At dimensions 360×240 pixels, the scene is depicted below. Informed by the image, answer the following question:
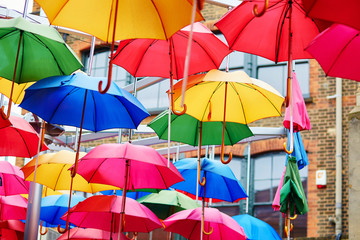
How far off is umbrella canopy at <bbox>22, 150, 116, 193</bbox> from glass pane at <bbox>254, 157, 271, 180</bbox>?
5604 millimetres

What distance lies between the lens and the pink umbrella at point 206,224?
24.1ft

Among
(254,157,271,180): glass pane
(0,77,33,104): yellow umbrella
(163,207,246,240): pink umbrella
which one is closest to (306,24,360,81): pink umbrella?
(163,207,246,240): pink umbrella

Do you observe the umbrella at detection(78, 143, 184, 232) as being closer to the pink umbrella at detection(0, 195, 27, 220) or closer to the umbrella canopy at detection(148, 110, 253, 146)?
the umbrella canopy at detection(148, 110, 253, 146)

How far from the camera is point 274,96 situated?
6.64 meters

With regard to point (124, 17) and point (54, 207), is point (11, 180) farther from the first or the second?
point (124, 17)

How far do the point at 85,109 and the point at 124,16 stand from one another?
216cm

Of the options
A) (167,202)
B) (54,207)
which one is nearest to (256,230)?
(167,202)

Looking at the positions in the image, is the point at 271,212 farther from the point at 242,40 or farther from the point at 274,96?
the point at 242,40

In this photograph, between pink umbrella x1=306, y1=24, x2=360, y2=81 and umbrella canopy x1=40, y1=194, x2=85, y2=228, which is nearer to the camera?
pink umbrella x1=306, y1=24, x2=360, y2=81

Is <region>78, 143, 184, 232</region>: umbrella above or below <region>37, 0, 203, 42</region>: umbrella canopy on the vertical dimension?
below

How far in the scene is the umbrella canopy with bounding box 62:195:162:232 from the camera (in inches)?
276

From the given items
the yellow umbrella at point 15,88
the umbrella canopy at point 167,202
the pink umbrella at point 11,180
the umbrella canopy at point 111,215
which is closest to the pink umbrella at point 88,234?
the umbrella canopy at point 111,215

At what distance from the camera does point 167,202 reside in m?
8.23

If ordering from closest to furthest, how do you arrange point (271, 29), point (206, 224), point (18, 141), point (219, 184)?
point (271, 29) < point (18, 141) < point (206, 224) < point (219, 184)
